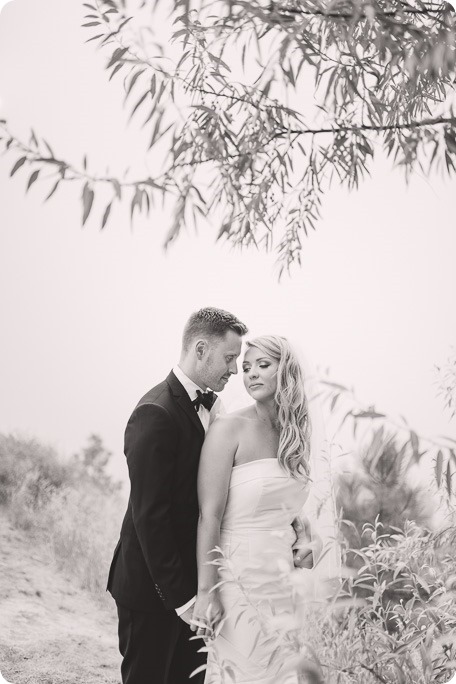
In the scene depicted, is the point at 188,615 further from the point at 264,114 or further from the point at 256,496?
the point at 264,114

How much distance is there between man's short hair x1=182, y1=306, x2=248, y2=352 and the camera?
8.41 feet

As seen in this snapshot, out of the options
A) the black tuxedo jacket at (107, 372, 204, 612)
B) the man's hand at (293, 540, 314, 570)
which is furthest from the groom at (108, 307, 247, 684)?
the man's hand at (293, 540, 314, 570)

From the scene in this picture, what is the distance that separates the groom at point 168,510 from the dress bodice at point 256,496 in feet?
0.44

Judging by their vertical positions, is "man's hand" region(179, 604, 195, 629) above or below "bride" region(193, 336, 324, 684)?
below

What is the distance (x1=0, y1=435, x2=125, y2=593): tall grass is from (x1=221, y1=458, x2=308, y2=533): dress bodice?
1158mm

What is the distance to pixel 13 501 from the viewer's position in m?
3.58

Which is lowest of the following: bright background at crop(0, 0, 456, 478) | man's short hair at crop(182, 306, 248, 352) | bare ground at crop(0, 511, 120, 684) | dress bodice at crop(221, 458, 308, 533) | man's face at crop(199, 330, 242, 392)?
bare ground at crop(0, 511, 120, 684)

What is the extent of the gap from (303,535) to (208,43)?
187 cm

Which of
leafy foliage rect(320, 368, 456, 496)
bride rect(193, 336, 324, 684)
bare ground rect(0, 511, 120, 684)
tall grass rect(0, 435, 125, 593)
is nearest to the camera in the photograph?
bride rect(193, 336, 324, 684)

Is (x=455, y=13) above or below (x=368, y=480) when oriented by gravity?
above

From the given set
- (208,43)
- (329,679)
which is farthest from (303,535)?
(208,43)

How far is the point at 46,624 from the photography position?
340 centimetres

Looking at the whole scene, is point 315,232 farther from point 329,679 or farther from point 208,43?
point 329,679

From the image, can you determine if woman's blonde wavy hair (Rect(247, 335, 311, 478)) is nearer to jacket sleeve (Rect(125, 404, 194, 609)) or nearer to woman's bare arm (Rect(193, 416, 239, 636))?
woman's bare arm (Rect(193, 416, 239, 636))
